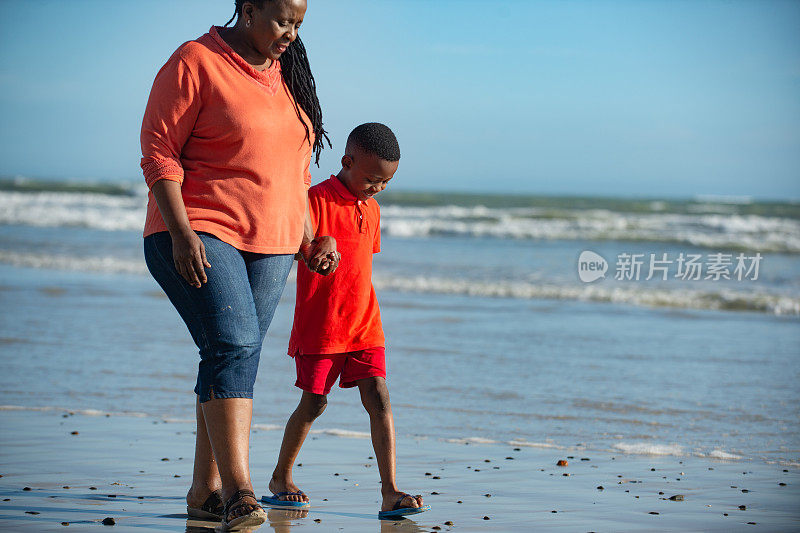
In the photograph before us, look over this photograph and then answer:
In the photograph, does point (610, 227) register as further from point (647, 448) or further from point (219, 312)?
point (219, 312)

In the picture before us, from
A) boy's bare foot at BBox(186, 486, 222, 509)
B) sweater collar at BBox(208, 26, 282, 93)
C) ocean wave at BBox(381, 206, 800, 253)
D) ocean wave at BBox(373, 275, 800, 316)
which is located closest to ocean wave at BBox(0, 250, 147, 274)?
ocean wave at BBox(373, 275, 800, 316)

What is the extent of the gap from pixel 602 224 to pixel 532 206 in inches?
356

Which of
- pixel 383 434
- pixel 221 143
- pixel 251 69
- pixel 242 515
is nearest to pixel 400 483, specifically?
pixel 383 434

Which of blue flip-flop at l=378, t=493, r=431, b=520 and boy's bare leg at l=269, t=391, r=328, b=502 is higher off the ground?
boy's bare leg at l=269, t=391, r=328, b=502

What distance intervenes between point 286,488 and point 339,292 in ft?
2.49

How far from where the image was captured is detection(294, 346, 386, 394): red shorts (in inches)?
125

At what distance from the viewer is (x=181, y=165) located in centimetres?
244

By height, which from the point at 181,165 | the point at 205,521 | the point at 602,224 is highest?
the point at 602,224

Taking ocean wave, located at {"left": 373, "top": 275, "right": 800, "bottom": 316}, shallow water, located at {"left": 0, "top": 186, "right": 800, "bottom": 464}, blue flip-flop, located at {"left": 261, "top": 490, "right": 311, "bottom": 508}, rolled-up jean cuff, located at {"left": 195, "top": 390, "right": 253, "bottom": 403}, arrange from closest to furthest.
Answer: rolled-up jean cuff, located at {"left": 195, "top": 390, "right": 253, "bottom": 403} → blue flip-flop, located at {"left": 261, "top": 490, "right": 311, "bottom": 508} → shallow water, located at {"left": 0, "top": 186, "right": 800, "bottom": 464} → ocean wave, located at {"left": 373, "top": 275, "right": 800, "bottom": 316}

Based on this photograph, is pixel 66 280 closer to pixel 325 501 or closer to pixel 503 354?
pixel 503 354

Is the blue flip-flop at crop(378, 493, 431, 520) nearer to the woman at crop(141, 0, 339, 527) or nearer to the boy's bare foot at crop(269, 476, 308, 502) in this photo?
the boy's bare foot at crop(269, 476, 308, 502)

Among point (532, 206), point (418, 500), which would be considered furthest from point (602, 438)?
point (532, 206)

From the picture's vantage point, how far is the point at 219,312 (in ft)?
7.88

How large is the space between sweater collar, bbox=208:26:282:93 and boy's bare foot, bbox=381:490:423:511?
4.75 feet
